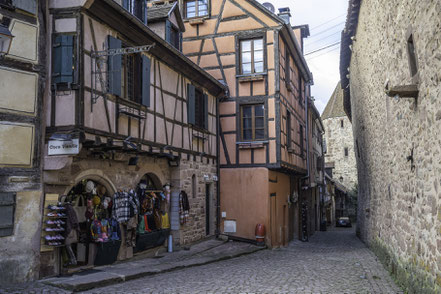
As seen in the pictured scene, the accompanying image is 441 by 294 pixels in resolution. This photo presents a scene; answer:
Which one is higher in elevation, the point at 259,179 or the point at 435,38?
the point at 435,38

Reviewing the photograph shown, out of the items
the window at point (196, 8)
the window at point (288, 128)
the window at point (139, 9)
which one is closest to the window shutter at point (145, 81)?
the window at point (139, 9)

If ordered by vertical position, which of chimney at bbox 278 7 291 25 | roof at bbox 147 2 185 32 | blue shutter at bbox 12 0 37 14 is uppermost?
chimney at bbox 278 7 291 25

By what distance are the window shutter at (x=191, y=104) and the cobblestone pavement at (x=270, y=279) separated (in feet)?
13.9

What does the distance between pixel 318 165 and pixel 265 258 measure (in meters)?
18.3

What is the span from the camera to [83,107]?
8391mm

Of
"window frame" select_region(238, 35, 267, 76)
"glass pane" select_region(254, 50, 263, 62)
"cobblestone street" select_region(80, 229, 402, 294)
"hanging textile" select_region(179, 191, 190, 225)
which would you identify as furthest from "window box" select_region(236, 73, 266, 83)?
"cobblestone street" select_region(80, 229, 402, 294)

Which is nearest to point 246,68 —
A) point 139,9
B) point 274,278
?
point 139,9

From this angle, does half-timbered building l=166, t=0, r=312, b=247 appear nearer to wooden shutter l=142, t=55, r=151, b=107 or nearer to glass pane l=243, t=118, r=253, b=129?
glass pane l=243, t=118, r=253, b=129

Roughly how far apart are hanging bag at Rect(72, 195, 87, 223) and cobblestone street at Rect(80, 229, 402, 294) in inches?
70.2

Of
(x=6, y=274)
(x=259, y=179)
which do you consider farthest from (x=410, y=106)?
(x=259, y=179)

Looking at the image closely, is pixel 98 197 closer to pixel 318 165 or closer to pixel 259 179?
pixel 259 179

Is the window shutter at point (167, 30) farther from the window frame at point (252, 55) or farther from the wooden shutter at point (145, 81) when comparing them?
the window frame at point (252, 55)

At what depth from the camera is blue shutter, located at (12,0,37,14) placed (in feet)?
25.2

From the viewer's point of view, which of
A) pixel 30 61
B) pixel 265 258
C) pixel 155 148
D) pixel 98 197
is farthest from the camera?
pixel 265 258
